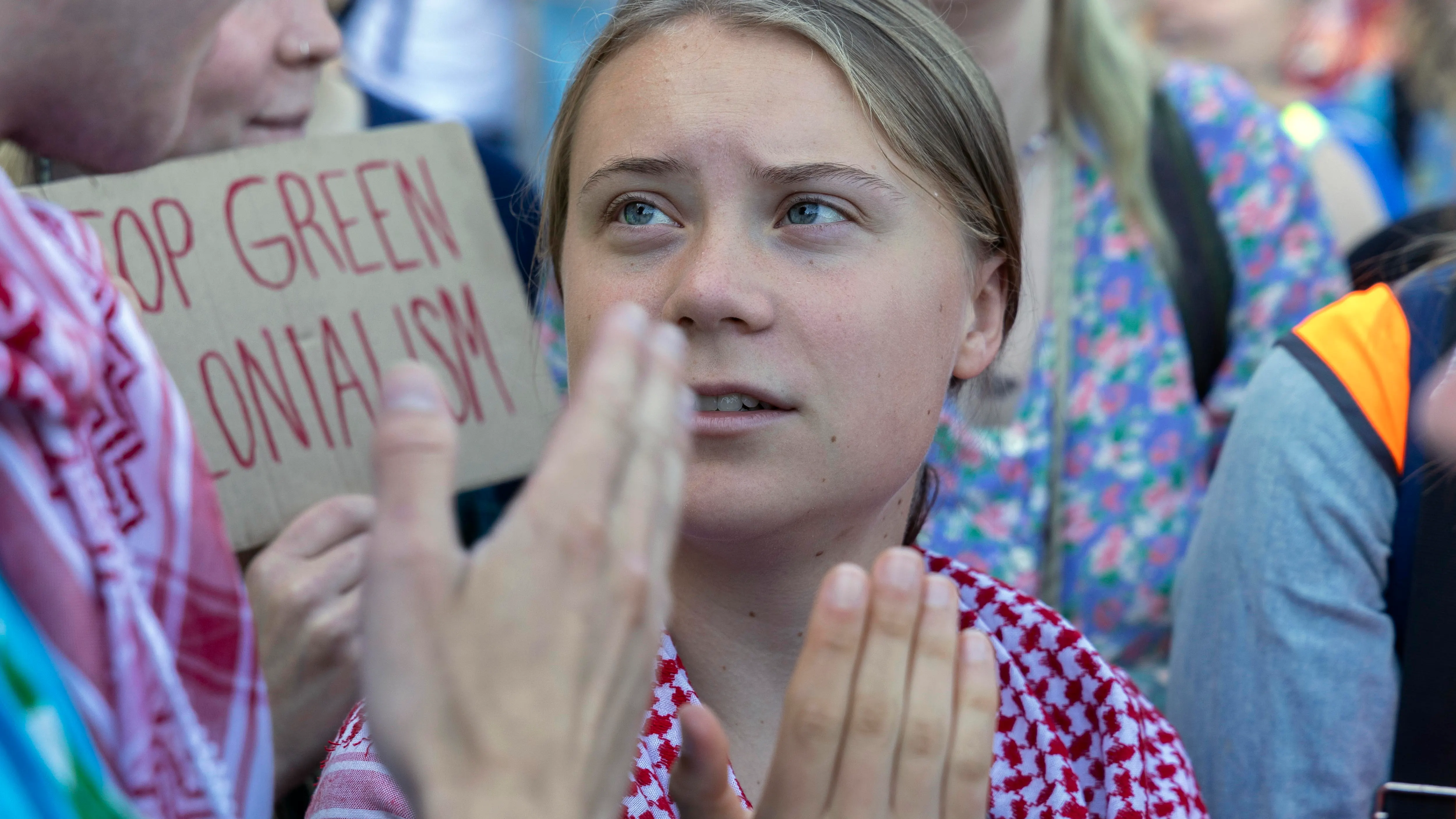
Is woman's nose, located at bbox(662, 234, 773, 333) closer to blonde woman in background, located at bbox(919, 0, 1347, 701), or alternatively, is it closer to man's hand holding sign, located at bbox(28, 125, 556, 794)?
man's hand holding sign, located at bbox(28, 125, 556, 794)

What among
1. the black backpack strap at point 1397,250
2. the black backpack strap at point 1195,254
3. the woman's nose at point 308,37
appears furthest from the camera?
the black backpack strap at point 1195,254

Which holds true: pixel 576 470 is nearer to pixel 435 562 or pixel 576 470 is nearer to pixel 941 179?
pixel 435 562

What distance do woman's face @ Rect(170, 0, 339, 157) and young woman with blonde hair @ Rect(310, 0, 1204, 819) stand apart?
0.53m

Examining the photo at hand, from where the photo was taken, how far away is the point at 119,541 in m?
0.94

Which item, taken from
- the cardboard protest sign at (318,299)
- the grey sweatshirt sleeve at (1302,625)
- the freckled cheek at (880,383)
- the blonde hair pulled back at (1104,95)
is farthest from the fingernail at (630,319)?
the blonde hair pulled back at (1104,95)

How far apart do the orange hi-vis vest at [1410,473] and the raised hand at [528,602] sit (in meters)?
1.11

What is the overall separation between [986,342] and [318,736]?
36.4 inches

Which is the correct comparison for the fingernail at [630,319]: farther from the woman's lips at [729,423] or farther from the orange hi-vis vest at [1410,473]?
the orange hi-vis vest at [1410,473]

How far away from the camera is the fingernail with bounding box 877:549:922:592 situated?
107 cm

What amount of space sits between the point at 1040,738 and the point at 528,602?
3.13ft

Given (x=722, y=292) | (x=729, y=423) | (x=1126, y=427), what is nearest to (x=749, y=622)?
(x=729, y=423)

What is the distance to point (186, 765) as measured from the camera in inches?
38.5

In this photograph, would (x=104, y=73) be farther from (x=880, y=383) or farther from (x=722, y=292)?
(x=880, y=383)

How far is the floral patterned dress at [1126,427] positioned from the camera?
2.23 metres
